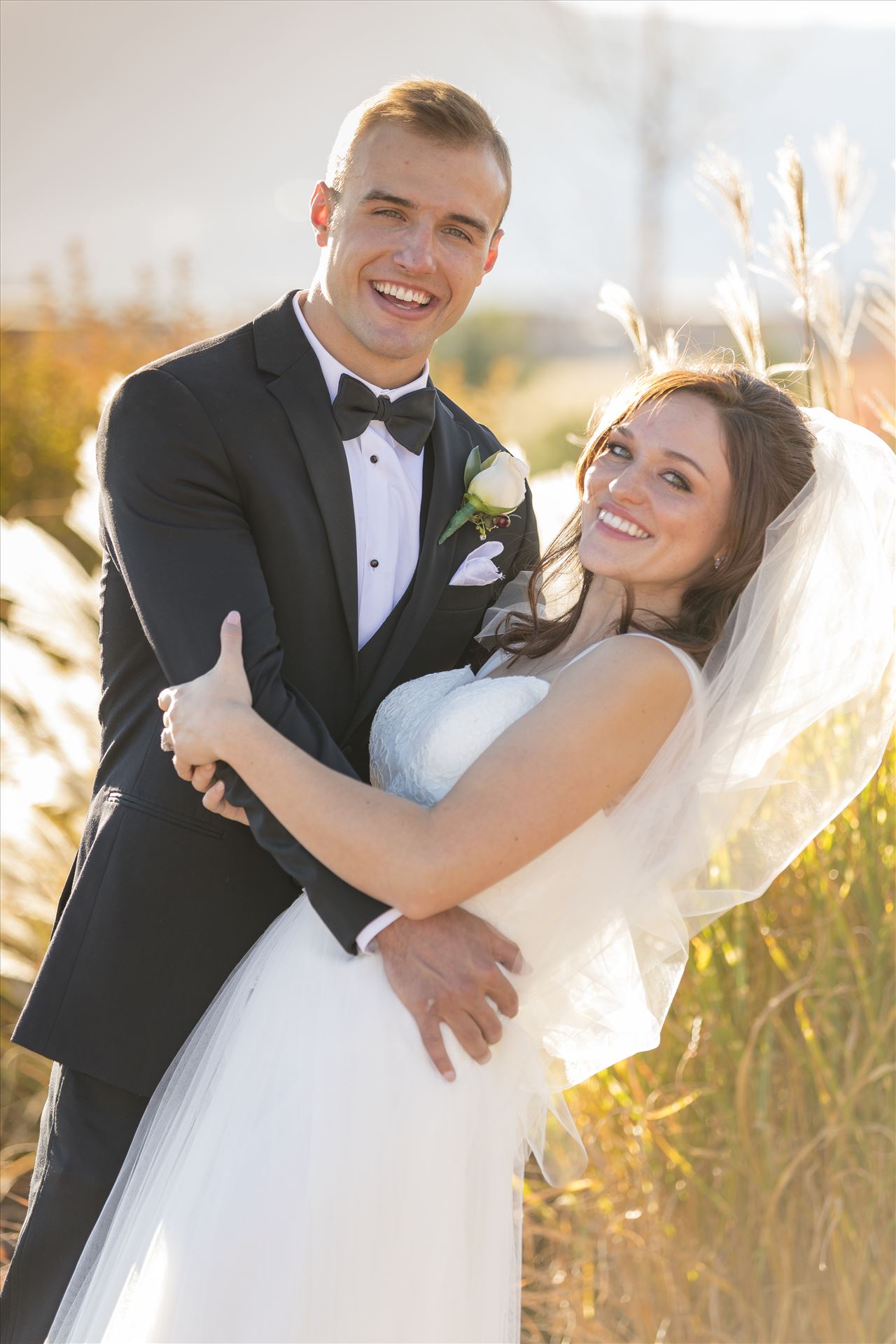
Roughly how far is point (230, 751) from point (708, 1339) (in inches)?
77.3

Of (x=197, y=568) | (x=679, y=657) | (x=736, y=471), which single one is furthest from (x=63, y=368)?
(x=679, y=657)

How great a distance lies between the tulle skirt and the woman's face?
0.85 m

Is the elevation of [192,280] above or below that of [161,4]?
below

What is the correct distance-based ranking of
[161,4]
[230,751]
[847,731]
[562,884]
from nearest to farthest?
[230,751] < [562,884] < [847,731] < [161,4]

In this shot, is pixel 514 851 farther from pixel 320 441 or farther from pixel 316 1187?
pixel 320 441

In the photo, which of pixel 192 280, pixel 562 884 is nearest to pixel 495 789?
pixel 562 884

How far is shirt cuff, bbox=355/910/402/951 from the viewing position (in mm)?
1869

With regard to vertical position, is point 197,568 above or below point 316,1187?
above

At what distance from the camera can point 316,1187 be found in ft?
5.89

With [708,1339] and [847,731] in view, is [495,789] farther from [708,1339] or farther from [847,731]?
[708,1339]

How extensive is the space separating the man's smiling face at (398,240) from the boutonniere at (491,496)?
27 cm

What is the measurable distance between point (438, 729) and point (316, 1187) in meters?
0.74

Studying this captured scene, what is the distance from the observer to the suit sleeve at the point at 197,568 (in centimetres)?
189

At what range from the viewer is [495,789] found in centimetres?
186
